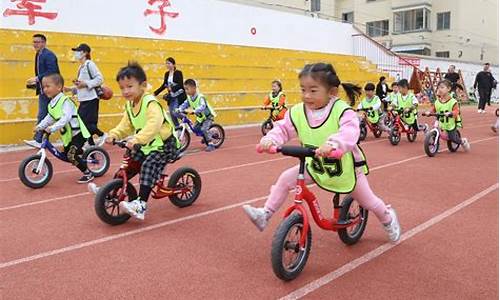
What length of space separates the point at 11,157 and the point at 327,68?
7044 mm

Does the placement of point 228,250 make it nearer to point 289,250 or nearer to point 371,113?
point 289,250

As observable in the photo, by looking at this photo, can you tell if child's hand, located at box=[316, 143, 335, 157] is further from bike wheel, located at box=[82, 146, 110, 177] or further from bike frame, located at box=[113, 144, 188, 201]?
bike wheel, located at box=[82, 146, 110, 177]

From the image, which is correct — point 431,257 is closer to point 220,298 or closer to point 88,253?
point 220,298

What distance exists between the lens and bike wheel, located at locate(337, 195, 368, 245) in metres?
3.89

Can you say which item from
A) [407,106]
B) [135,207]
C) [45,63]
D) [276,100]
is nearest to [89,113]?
[45,63]

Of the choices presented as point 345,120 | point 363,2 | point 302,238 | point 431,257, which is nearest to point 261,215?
point 302,238

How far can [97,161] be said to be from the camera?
22.2 ft

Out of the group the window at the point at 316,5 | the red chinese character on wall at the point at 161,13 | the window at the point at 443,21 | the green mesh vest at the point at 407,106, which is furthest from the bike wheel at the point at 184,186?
the window at the point at 443,21

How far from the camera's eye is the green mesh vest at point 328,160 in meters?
3.42

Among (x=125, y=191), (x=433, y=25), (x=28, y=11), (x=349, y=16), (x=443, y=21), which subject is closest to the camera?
(x=125, y=191)

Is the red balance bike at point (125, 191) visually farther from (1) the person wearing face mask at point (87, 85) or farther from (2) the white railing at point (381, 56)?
(2) the white railing at point (381, 56)

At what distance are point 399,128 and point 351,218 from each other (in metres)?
6.81

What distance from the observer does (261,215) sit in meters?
3.49

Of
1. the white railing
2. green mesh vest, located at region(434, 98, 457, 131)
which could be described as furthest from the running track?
the white railing
